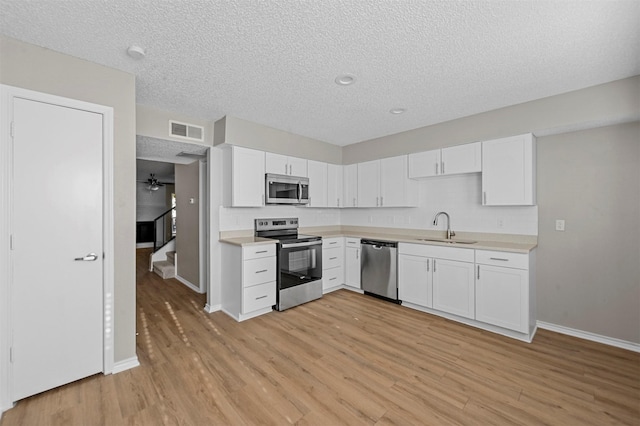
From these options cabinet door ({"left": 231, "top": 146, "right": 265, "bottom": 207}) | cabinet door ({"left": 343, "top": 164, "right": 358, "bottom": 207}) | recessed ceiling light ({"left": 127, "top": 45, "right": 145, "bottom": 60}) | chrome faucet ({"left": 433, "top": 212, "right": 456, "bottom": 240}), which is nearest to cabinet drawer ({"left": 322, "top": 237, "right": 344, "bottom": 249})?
cabinet door ({"left": 343, "top": 164, "right": 358, "bottom": 207})

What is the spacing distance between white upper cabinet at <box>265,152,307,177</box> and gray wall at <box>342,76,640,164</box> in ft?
5.23

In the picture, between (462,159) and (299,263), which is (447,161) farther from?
(299,263)

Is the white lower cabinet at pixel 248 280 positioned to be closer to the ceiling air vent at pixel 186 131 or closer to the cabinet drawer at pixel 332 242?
the cabinet drawer at pixel 332 242

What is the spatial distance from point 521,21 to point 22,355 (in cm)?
415

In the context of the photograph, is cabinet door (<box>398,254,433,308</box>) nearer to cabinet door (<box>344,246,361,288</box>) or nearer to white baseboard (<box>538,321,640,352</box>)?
cabinet door (<box>344,246,361,288</box>)

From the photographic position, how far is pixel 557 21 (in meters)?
1.75

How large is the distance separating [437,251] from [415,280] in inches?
20.7

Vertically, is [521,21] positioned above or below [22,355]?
above

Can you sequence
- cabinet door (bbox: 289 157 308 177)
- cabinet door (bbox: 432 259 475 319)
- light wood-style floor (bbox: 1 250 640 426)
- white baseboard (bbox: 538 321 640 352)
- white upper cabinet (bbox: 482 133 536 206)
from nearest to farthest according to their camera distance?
light wood-style floor (bbox: 1 250 640 426), white baseboard (bbox: 538 321 640 352), white upper cabinet (bbox: 482 133 536 206), cabinet door (bbox: 432 259 475 319), cabinet door (bbox: 289 157 308 177)

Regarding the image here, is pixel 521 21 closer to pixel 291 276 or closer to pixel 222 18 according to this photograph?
pixel 222 18

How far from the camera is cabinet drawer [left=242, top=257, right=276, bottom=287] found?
3.36 metres

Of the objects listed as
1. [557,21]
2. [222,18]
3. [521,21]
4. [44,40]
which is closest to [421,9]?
[521,21]

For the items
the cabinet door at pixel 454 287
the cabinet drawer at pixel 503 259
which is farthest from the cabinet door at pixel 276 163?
the cabinet drawer at pixel 503 259

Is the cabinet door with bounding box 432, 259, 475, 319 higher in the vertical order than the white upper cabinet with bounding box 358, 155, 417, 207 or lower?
lower
